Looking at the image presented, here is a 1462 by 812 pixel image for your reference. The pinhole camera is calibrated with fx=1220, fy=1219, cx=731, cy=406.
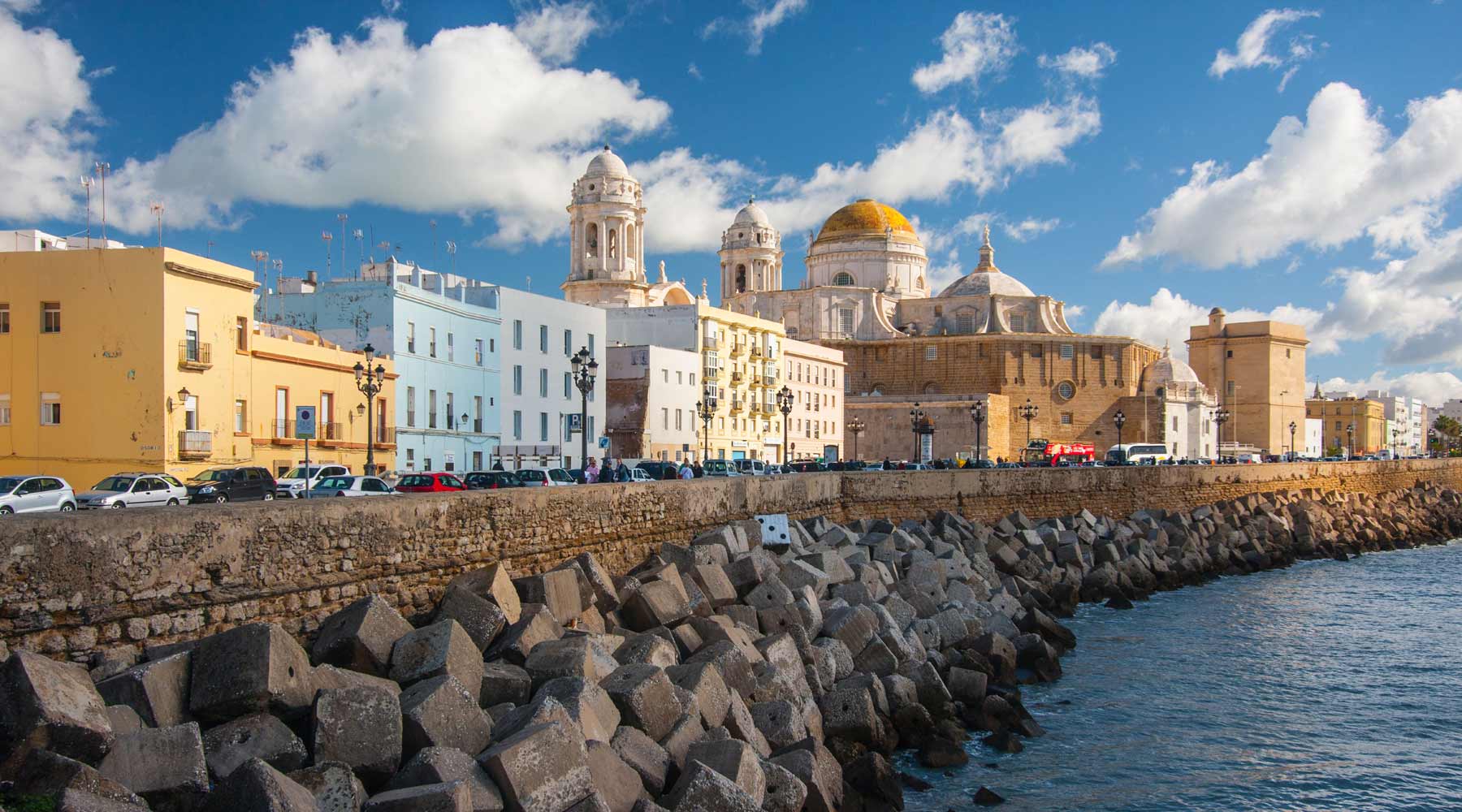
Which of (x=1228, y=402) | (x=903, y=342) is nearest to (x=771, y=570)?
(x=903, y=342)

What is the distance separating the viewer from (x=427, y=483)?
23.9m

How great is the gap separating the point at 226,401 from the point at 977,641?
20.6 meters

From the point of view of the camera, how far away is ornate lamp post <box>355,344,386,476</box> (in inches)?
1082

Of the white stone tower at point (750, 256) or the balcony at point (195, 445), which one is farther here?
the white stone tower at point (750, 256)

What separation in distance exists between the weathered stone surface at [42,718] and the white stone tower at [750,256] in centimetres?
8271

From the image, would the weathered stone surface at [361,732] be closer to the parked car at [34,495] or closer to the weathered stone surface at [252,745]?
the weathered stone surface at [252,745]

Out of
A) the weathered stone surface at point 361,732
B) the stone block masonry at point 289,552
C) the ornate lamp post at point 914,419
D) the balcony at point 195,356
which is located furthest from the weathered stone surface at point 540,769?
the ornate lamp post at point 914,419

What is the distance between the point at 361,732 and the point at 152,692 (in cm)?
128

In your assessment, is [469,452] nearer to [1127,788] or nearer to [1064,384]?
[1127,788]

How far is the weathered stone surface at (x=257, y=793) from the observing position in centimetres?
652

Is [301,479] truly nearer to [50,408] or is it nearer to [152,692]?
[50,408]

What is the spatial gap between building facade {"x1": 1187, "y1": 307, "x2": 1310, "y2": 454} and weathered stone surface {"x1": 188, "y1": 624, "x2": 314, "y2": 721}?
95059 mm

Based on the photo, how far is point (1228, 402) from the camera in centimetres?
9906

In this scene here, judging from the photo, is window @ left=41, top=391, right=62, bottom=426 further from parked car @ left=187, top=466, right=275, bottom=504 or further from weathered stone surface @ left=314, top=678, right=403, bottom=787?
weathered stone surface @ left=314, top=678, right=403, bottom=787
